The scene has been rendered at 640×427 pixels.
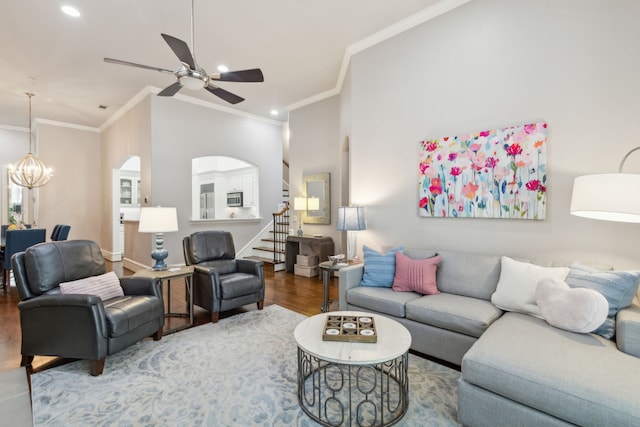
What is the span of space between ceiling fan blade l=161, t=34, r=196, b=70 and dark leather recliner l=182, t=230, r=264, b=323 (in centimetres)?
210

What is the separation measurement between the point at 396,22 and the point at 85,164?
8177 millimetres

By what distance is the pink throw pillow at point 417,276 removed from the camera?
288cm

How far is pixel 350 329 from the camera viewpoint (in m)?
2.02

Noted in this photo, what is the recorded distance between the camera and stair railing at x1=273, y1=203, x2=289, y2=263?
21.7ft

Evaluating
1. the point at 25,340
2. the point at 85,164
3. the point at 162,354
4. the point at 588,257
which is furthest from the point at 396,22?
the point at 85,164

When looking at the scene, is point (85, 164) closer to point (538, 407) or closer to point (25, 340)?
point (25, 340)

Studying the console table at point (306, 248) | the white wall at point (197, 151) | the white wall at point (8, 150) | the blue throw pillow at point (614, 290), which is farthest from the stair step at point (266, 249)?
the white wall at point (8, 150)

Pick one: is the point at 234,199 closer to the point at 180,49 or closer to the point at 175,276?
the point at 175,276

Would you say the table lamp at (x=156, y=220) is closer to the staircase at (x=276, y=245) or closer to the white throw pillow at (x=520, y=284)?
the staircase at (x=276, y=245)

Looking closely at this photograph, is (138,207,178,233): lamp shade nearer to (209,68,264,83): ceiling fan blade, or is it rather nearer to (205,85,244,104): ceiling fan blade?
(205,85,244,104): ceiling fan blade

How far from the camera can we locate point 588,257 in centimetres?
253

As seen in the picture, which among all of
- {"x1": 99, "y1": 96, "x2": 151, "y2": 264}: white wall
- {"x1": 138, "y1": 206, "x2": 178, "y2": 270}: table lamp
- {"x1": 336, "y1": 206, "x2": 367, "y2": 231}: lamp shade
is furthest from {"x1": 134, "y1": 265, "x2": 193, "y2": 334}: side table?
{"x1": 99, "y1": 96, "x2": 151, "y2": 264}: white wall

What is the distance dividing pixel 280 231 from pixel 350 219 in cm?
366

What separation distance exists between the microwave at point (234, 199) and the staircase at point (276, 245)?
132cm
